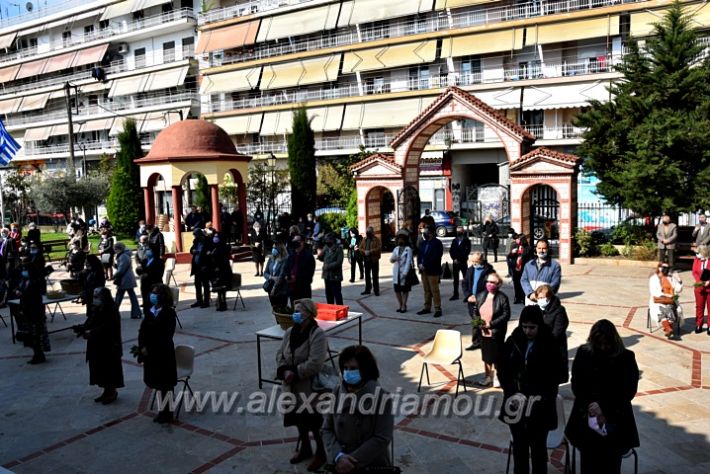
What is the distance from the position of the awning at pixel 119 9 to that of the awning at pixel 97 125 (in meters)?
8.08

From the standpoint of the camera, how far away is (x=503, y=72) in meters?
36.5

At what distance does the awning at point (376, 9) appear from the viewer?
36.4 metres

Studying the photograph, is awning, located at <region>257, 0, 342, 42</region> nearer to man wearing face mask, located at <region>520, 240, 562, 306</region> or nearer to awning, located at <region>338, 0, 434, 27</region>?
awning, located at <region>338, 0, 434, 27</region>

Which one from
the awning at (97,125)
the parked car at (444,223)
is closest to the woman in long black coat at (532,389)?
the parked car at (444,223)

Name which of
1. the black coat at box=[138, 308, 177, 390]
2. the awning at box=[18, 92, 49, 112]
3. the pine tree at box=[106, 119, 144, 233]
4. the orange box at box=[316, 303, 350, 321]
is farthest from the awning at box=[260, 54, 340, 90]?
the black coat at box=[138, 308, 177, 390]

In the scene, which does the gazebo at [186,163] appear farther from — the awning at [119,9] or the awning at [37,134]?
the awning at [37,134]

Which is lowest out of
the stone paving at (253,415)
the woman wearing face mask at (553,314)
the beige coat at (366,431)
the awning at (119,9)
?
the stone paving at (253,415)

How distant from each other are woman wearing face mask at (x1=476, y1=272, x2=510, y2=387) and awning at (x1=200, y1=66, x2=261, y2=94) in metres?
37.5

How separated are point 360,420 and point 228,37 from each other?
141 ft

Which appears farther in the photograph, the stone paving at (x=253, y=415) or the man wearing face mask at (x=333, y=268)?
the man wearing face mask at (x=333, y=268)

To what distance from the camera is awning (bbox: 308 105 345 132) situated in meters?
40.4

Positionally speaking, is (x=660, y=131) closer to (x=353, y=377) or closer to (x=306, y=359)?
(x=306, y=359)

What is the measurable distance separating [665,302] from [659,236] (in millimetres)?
7981

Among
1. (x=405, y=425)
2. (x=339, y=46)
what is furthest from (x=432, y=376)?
(x=339, y=46)
